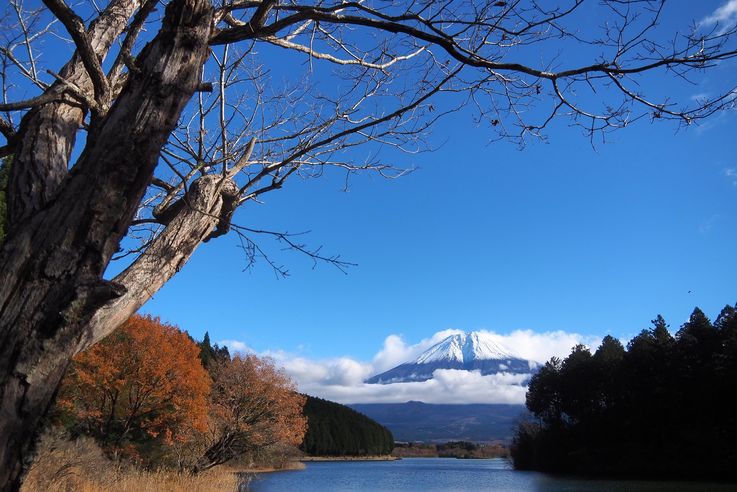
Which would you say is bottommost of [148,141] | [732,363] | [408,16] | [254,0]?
[148,141]

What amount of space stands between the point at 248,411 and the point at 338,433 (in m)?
63.1

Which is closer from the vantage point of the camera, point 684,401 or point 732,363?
point 732,363

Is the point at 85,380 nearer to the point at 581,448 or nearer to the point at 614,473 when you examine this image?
the point at 614,473

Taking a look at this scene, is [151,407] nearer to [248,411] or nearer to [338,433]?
[248,411]

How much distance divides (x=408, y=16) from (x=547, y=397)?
53.2 meters

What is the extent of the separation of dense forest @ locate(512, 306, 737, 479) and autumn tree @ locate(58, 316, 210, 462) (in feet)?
90.6

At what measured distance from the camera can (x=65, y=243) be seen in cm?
193

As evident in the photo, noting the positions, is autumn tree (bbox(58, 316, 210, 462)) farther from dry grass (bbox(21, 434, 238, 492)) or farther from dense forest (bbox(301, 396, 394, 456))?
dense forest (bbox(301, 396, 394, 456))

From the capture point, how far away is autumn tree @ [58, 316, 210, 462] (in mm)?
19906

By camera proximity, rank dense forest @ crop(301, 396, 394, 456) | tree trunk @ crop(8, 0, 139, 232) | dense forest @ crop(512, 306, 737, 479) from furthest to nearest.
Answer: dense forest @ crop(301, 396, 394, 456) < dense forest @ crop(512, 306, 737, 479) < tree trunk @ crop(8, 0, 139, 232)

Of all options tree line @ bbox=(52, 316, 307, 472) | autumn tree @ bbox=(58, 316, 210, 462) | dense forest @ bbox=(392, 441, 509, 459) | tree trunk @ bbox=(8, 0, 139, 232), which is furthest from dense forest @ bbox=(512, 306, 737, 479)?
dense forest @ bbox=(392, 441, 509, 459)

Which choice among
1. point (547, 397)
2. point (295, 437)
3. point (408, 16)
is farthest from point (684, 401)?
point (408, 16)

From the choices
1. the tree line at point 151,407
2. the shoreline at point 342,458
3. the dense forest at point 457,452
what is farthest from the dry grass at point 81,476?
the dense forest at point 457,452

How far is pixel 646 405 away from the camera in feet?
130
